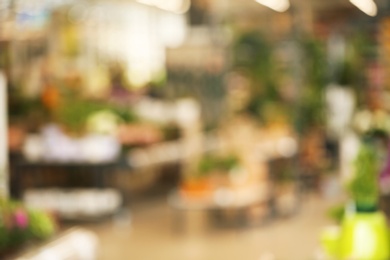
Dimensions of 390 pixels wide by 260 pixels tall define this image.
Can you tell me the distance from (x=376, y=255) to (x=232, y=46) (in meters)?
Answer: 10.6

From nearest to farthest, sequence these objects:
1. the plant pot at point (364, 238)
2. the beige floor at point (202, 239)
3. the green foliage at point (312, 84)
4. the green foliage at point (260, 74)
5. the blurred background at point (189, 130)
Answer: the plant pot at point (364, 238), the beige floor at point (202, 239), the blurred background at point (189, 130), the green foliage at point (260, 74), the green foliage at point (312, 84)

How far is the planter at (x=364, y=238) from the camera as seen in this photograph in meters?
4.17

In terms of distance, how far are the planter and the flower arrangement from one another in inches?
93.6

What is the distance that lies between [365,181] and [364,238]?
286mm

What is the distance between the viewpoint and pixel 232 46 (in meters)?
14.6

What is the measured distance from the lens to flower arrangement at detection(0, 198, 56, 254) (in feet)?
18.7

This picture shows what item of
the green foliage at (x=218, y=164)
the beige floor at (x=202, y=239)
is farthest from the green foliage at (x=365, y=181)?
the green foliage at (x=218, y=164)

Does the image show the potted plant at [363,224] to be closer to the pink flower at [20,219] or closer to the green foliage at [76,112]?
the pink flower at [20,219]

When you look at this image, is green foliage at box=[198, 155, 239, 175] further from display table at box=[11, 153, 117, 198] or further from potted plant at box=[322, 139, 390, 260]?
potted plant at box=[322, 139, 390, 260]

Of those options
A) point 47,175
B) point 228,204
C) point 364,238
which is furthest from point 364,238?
point 47,175

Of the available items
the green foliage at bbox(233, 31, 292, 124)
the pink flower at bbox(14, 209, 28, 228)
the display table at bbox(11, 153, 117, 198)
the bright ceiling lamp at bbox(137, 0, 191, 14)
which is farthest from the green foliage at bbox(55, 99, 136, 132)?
the pink flower at bbox(14, 209, 28, 228)

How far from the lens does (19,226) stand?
581cm

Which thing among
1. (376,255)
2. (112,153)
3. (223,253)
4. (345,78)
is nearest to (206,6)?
(345,78)

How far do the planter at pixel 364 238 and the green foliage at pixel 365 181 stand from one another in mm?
59
